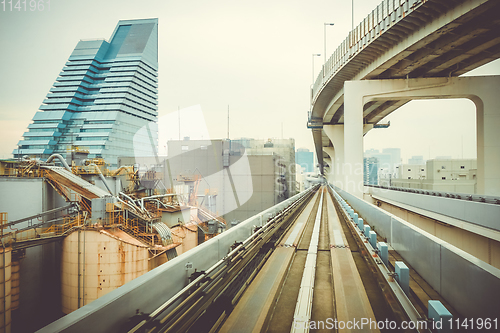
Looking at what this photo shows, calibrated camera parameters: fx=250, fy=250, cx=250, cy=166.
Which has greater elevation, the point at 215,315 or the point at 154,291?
the point at 154,291

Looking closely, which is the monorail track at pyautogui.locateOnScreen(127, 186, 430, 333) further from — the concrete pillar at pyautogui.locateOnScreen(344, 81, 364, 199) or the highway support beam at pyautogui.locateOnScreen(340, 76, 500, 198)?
the highway support beam at pyautogui.locateOnScreen(340, 76, 500, 198)

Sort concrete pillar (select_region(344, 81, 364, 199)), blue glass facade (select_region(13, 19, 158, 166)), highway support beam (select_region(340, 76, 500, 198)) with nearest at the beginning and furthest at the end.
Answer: highway support beam (select_region(340, 76, 500, 198))
concrete pillar (select_region(344, 81, 364, 199))
blue glass facade (select_region(13, 19, 158, 166))

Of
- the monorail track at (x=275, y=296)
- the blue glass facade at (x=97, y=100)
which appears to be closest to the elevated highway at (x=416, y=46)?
the monorail track at (x=275, y=296)

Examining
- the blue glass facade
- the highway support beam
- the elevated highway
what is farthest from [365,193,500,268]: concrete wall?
the blue glass facade

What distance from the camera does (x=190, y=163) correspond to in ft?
99.9

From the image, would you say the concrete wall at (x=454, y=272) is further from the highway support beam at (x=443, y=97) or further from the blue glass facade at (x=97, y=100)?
the blue glass facade at (x=97, y=100)

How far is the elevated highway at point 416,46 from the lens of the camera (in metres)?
9.49

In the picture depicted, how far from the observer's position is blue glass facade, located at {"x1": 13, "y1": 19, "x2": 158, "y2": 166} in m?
31.2

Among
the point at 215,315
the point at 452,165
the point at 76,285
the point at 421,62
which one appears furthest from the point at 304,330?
the point at 452,165

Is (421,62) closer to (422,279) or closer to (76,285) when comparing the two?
(422,279)

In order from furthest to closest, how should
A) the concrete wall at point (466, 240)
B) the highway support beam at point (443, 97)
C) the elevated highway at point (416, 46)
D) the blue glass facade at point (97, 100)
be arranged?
the blue glass facade at point (97, 100) < the highway support beam at point (443, 97) < the elevated highway at point (416, 46) < the concrete wall at point (466, 240)

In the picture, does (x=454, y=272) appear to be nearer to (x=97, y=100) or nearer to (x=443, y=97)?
(x=443, y=97)

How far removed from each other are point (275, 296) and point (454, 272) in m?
2.05

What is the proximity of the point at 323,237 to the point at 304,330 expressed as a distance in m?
4.73
